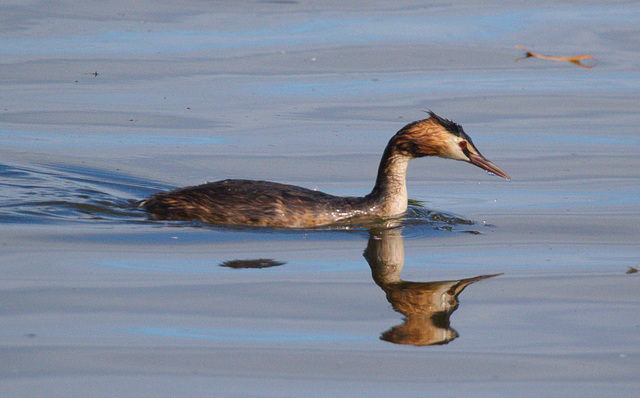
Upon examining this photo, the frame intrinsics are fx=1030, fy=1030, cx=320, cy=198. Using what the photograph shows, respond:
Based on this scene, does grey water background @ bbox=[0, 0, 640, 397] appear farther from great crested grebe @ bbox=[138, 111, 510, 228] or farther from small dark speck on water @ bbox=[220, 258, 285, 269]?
great crested grebe @ bbox=[138, 111, 510, 228]

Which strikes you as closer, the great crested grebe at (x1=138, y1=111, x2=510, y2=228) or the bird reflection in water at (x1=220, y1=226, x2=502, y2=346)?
the bird reflection in water at (x1=220, y1=226, x2=502, y2=346)

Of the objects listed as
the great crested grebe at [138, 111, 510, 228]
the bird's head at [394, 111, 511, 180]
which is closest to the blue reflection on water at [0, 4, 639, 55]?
the great crested grebe at [138, 111, 510, 228]

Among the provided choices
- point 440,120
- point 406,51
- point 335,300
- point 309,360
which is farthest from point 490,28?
point 309,360

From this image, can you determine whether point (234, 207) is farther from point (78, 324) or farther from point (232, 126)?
point (232, 126)

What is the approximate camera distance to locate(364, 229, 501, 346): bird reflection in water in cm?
656

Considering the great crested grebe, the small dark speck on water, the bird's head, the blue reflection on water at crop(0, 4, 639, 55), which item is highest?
the blue reflection on water at crop(0, 4, 639, 55)

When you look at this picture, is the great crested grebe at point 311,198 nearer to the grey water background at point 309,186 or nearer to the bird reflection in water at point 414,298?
the grey water background at point 309,186

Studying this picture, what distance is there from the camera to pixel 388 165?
9.67 metres

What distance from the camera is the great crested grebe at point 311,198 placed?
9.12 metres

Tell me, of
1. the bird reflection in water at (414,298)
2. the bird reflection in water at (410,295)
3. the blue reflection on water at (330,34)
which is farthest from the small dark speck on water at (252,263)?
the blue reflection on water at (330,34)

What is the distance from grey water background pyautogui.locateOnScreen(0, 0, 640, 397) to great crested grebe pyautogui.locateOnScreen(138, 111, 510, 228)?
0.21 m

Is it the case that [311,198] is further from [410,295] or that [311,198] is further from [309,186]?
[410,295]

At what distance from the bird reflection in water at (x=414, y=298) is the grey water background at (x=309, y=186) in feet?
0.33

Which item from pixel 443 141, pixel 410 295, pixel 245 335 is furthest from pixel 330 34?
pixel 245 335
